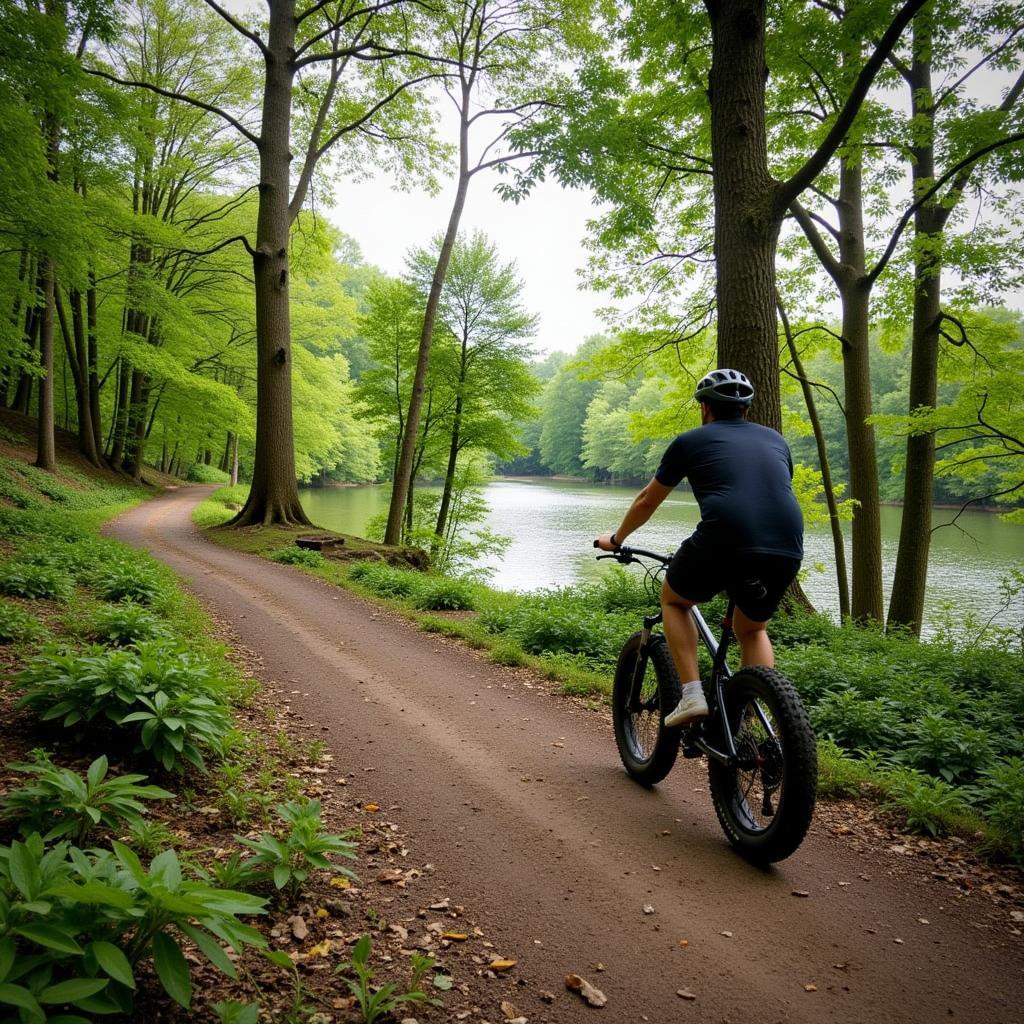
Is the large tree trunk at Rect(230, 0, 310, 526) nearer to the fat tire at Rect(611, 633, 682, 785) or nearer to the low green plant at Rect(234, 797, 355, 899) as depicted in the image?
the fat tire at Rect(611, 633, 682, 785)

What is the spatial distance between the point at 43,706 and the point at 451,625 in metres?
4.51

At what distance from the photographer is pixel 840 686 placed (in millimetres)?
4977

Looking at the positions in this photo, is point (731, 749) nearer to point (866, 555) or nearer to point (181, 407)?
point (866, 555)

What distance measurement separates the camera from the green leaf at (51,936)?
1.29 metres

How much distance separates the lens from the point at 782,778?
8.13 feet

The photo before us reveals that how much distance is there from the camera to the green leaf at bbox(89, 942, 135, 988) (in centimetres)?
133

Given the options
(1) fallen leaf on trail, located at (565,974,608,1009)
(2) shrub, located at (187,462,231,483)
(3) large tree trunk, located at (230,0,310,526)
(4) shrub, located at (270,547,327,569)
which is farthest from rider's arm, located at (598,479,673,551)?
(2) shrub, located at (187,462,231,483)

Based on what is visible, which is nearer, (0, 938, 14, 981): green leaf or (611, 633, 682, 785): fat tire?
(0, 938, 14, 981): green leaf

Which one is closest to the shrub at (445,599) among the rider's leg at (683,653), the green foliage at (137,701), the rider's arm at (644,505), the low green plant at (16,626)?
the low green plant at (16,626)

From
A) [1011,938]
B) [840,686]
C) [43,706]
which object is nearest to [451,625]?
[840,686]

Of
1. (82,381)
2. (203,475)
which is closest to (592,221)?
(82,381)

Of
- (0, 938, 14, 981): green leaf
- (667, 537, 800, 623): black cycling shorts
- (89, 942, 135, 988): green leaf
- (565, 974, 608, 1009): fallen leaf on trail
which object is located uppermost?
(667, 537, 800, 623): black cycling shorts

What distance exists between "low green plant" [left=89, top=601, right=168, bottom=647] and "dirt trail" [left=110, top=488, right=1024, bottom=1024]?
126 centimetres

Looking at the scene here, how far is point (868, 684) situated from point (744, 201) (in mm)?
4842
